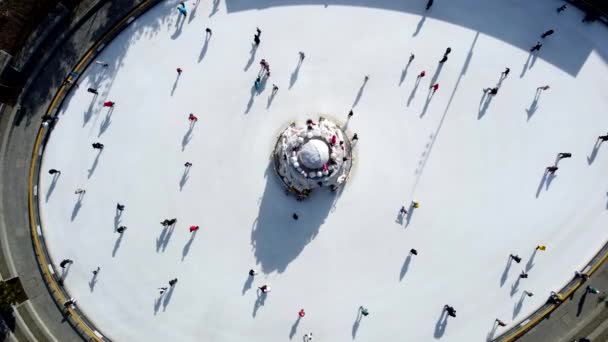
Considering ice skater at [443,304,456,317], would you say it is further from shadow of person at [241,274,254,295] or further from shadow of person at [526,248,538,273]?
shadow of person at [241,274,254,295]

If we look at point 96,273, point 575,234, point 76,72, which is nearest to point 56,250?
point 96,273

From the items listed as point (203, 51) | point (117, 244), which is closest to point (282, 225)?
point (117, 244)

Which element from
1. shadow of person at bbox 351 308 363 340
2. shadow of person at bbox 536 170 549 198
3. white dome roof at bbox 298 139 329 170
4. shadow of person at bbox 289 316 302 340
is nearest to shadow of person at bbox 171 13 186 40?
white dome roof at bbox 298 139 329 170

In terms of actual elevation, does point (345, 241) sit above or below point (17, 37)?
below

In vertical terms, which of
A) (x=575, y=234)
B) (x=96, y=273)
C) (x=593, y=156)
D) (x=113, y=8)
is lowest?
(x=96, y=273)

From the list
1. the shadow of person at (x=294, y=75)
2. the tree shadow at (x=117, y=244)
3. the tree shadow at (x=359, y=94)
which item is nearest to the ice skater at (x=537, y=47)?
the tree shadow at (x=359, y=94)

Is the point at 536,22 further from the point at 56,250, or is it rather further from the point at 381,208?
the point at 56,250
